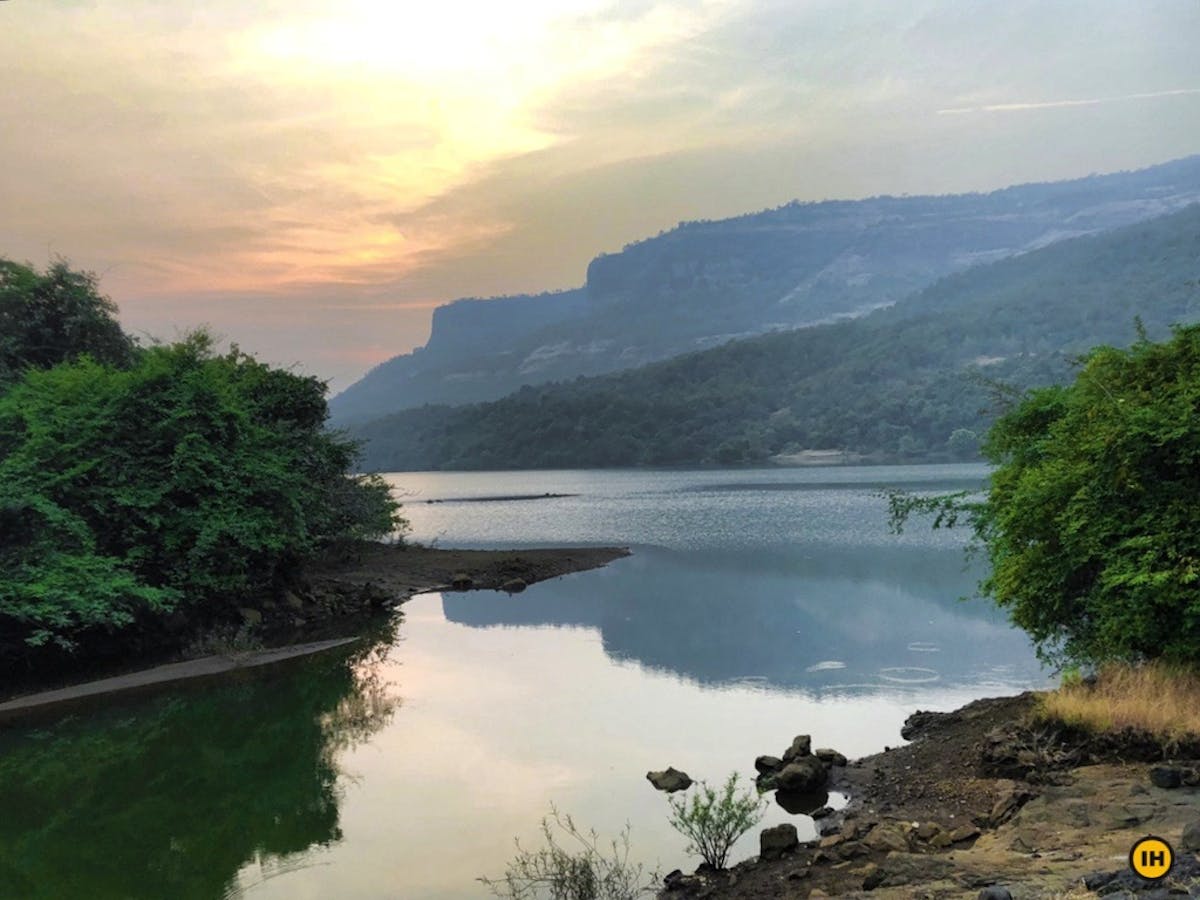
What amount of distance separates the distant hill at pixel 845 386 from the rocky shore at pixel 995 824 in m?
107

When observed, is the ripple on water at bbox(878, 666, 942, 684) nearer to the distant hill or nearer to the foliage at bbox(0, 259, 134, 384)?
the foliage at bbox(0, 259, 134, 384)

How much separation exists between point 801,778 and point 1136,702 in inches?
161

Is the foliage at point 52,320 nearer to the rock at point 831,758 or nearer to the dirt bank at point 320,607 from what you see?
the dirt bank at point 320,607

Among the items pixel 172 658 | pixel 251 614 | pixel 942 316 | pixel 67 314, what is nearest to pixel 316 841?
pixel 172 658

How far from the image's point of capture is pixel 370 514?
115 ft

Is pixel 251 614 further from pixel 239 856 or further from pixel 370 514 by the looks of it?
pixel 239 856

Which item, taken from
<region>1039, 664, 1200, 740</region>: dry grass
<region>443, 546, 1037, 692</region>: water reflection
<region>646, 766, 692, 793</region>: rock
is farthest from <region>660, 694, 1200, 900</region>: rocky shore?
<region>443, 546, 1037, 692</region>: water reflection

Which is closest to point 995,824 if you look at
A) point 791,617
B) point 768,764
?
point 768,764

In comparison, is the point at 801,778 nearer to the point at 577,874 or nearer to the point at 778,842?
the point at 778,842

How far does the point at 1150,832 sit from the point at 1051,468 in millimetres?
5589

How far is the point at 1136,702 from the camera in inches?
419

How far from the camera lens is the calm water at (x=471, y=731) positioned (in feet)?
37.6

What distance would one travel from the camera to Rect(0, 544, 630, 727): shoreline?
65.6 feet

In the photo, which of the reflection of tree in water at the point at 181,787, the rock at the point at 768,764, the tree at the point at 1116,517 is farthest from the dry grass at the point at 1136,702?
the reflection of tree in water at the point at 181,787
